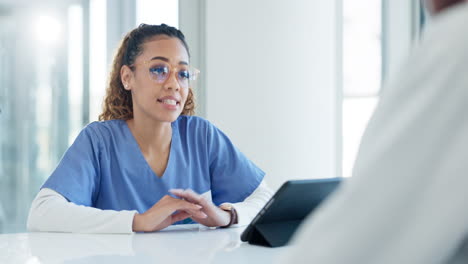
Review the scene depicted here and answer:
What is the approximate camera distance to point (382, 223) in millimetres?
468

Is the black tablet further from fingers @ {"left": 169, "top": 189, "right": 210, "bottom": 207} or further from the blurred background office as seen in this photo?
the blurred background office

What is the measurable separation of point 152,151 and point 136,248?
0.72 meters

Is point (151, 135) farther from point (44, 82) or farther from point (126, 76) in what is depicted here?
point (44, 82)

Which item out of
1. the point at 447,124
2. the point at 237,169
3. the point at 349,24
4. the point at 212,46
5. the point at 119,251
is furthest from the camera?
the point at 349,24

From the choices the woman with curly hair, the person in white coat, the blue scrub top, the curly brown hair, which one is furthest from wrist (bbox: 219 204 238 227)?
the person in white coat

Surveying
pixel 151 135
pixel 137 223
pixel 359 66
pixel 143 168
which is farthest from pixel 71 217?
pixel 359 66

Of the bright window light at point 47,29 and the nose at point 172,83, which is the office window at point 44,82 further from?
the nose at point 172,83

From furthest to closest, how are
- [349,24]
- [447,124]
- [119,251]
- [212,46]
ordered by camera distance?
[349,24], [212,46], [119,251], [447,124]

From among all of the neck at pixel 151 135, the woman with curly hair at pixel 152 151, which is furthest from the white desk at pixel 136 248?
the neck at pixel 151 135

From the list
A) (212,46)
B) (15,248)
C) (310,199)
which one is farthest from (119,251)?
(212,46)

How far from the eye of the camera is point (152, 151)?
2025mm

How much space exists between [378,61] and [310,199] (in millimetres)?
2309

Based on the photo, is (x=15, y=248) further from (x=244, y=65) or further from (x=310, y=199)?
(x=244, y=65)

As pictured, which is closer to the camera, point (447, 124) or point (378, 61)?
point (447, 124)
